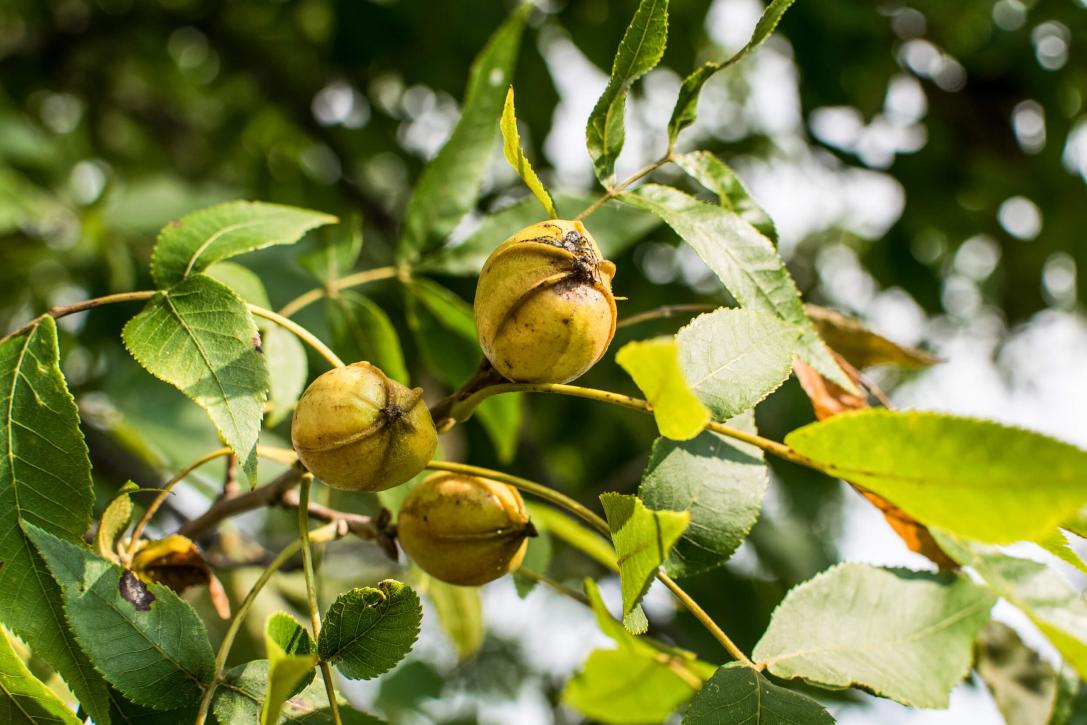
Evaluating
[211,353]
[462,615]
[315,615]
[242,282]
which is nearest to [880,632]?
[315,615]

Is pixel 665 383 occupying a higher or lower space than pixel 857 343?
higher

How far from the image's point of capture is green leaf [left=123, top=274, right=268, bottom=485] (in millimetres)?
1256

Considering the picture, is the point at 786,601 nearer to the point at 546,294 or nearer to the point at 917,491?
the point at 917,491

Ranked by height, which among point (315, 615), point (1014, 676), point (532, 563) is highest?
point (315, 615)

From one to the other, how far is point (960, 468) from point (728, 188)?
701mm

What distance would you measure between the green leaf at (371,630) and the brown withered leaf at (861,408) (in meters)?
0.68

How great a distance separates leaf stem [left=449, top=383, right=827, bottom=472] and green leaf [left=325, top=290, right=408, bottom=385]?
63cm

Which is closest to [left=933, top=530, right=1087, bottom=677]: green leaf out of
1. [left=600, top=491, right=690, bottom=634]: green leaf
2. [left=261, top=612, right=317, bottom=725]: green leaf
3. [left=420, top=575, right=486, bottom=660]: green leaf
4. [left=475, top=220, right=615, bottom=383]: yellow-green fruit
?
[left=600, top=491, right=690, bottom=634]: green leaf

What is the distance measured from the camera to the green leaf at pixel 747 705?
1.29m

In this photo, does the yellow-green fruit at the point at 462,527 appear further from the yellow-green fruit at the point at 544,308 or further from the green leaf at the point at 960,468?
the green leaf at the point at 960,468

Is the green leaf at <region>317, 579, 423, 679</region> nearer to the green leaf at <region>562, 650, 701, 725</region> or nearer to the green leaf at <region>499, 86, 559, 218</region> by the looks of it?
the green leaf at <region>499, 86, 559, 218</region>

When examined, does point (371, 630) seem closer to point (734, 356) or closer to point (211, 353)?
point (211, 353)

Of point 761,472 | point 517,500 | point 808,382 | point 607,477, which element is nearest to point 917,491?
point 761,472

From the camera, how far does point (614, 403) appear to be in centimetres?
127
